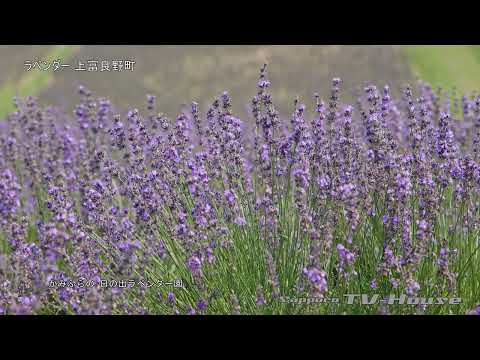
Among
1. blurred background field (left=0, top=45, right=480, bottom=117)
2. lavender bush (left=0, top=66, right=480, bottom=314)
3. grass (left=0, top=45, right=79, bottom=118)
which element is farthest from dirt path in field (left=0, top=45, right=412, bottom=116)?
lavender bush (left=0, top=66, right=480, bottom=314)

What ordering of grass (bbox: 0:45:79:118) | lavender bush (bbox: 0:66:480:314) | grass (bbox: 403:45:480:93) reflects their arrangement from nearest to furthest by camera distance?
lavender bush (bbox: 0:66:480:314), grass (bbox: 0:45:79:118), grass (bbox: 403:45:480:93)

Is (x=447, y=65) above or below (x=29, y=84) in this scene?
above

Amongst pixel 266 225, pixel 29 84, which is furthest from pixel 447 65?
pixel 266 225

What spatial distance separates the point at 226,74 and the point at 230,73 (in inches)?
2.0

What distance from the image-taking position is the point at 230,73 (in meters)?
7.94

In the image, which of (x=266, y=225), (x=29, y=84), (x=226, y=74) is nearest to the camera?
(x=266, y=225)

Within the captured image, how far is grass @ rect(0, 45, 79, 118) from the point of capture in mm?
7113

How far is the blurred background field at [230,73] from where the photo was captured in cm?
714

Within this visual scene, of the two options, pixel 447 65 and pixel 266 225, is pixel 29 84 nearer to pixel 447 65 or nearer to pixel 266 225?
pixel 447 65

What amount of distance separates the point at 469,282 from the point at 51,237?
2010mm

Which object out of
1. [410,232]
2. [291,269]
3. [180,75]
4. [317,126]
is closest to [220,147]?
[317,126]

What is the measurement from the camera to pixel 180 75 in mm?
7961

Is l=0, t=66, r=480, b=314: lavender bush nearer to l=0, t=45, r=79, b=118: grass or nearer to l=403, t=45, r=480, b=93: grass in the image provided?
l=0, t=45, r=79, b=118: grass

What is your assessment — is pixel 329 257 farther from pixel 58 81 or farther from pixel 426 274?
pixel 58 81
